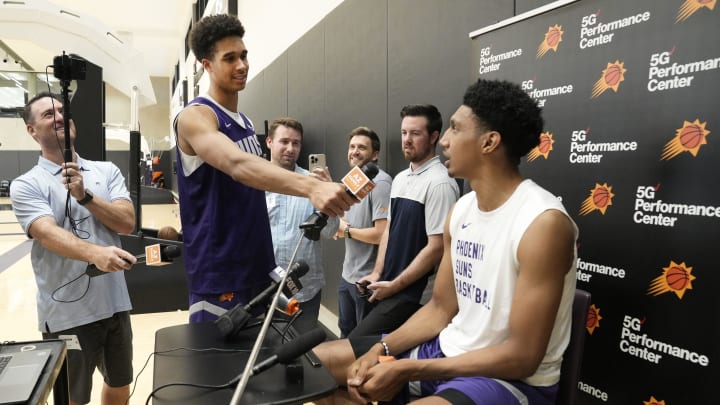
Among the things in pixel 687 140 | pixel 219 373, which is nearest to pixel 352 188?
pixel 219 373

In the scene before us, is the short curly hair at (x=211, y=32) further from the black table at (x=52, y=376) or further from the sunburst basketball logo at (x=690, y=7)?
the sunburst basketball logo at (x=690, y=7)

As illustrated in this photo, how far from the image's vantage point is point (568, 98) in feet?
5.61

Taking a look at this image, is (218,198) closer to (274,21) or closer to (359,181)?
(359,181)

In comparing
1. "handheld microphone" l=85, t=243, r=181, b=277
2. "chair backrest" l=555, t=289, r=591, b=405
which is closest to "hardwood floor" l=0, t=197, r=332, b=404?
"handheld microphone" l=85, t=243, r=181, b=277

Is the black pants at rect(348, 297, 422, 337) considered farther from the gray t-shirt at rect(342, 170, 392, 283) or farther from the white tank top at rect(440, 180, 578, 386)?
the white tank top at rect(440, 180, 578, 386)

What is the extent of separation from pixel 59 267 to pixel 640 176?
2.24 m

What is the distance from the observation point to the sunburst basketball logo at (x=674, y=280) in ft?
4.37

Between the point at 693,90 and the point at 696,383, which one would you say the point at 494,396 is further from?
the point at 693,90

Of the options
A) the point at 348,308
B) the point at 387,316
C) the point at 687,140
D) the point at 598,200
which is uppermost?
the point at 687,140

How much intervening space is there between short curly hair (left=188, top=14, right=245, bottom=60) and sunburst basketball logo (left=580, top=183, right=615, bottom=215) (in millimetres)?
1315

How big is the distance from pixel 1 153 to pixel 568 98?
1881 centimetres

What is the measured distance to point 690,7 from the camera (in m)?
1.33

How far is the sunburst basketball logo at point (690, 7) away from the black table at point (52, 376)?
6.18ft

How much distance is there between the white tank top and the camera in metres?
1.40
